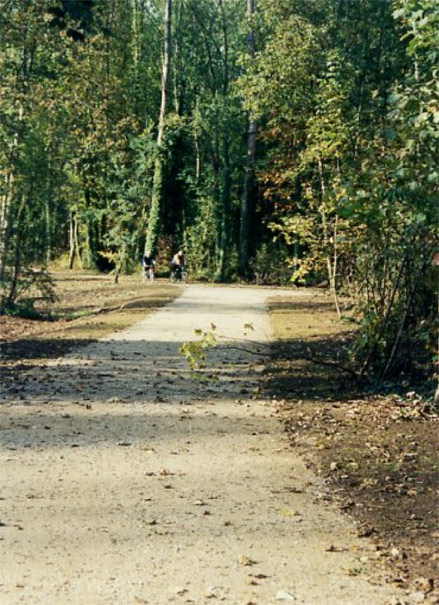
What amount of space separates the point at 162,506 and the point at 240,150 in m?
41.9

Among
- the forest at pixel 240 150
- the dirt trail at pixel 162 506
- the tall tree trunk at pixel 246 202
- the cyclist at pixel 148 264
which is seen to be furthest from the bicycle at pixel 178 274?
the dirt trail at pixel 162 506

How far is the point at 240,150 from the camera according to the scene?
4744 cm

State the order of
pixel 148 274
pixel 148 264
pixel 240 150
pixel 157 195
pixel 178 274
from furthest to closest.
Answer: pixel 240 150
pixel 157 195
pixel 178 274
pixel 148 274
pixel 148 264

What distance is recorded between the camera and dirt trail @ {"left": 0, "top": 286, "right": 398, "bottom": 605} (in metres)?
5.02

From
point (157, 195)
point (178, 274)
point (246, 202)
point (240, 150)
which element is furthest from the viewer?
point (240, 150)

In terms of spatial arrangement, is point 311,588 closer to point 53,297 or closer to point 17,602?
point 17,602

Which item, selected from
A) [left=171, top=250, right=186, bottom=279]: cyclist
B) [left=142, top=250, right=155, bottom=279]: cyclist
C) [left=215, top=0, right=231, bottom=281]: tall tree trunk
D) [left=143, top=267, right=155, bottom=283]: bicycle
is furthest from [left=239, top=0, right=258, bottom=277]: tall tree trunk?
[left=142, top=250, right=155, bottom=279]: cyclist

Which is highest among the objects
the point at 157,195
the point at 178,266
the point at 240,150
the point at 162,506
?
the point at 240,150

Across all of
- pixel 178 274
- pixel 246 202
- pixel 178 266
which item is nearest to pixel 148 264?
pixel 178 266

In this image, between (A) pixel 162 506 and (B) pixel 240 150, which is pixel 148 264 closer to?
(B) pixel 240 150

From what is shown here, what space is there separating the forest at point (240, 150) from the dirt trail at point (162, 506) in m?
2.52

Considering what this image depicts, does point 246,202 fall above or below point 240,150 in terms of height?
below

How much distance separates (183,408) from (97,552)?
16.6ft

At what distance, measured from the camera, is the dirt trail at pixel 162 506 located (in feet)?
16.5
